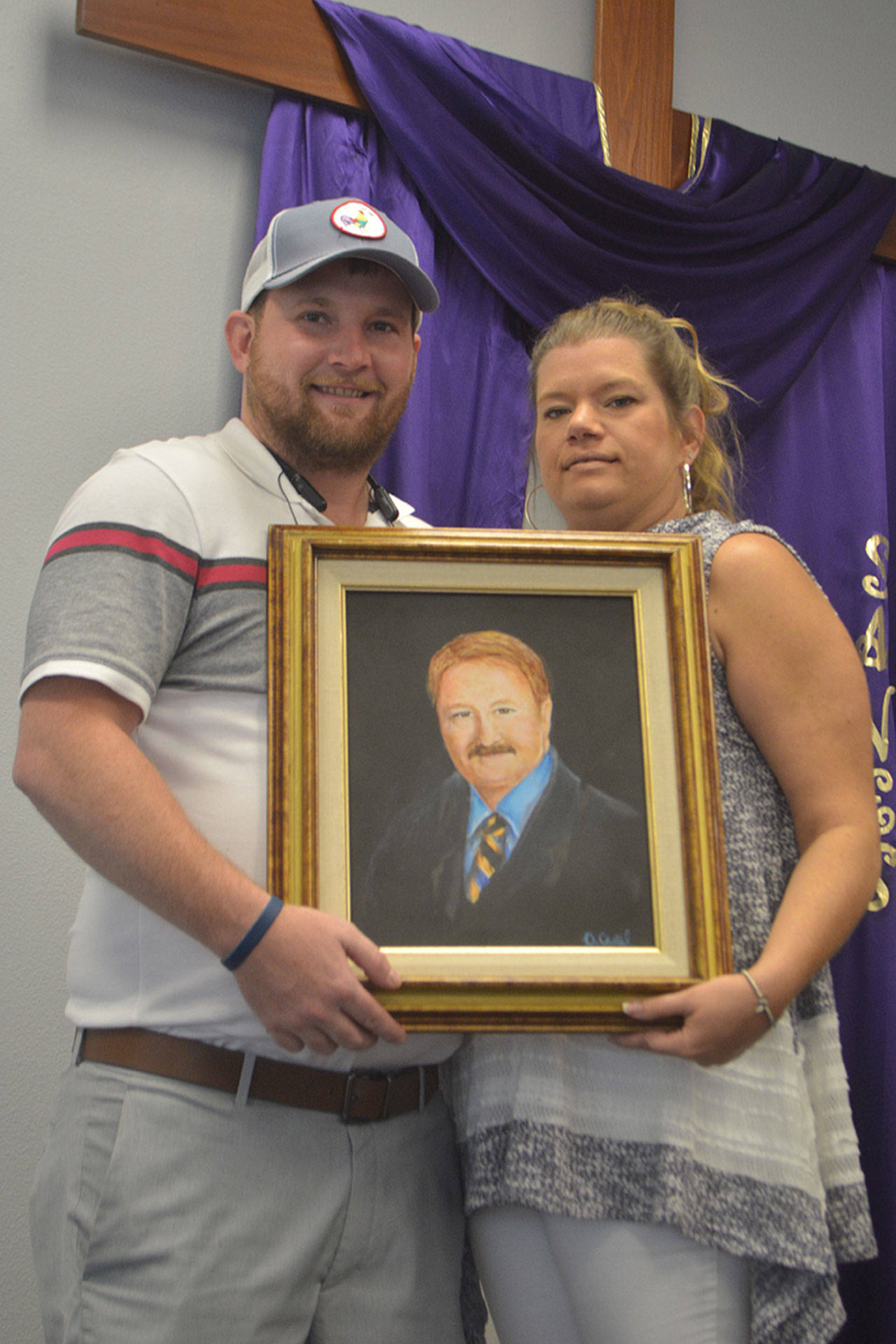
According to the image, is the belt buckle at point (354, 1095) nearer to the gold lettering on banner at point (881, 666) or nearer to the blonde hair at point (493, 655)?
the blonde hair at point (493, 655)

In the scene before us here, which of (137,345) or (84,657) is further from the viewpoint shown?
(137,345)

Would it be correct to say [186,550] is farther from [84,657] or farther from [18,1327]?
[18,1327]

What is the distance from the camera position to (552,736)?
1147 mm

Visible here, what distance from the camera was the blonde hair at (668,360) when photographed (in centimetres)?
146

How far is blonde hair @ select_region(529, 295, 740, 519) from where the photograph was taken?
57.6 inches

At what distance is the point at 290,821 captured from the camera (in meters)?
1.08

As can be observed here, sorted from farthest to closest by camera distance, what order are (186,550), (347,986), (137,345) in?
(137,345), (186,550), (347,986)

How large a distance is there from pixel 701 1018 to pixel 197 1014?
485 millimetres

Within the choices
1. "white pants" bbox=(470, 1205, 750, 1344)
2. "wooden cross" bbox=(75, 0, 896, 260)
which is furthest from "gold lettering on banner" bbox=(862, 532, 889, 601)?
"white pants" bbox=(470, 1205, 750, 1344)

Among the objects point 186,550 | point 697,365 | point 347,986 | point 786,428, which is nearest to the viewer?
point 347,986

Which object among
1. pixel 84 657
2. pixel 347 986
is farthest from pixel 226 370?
pixel 347 986

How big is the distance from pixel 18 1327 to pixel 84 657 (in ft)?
3.51

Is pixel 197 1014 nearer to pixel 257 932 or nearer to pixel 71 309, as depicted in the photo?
pixel 257 932

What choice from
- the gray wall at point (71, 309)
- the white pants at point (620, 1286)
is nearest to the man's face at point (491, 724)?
the white pants at point (620, 1286)
